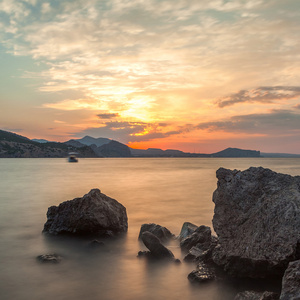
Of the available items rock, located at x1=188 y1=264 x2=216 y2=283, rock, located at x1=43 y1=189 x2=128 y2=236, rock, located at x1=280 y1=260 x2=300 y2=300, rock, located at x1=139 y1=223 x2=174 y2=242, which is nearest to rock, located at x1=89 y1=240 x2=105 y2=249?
rock, located at x1=43 y1=189 x2=128 y2=236

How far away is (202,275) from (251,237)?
1.83m

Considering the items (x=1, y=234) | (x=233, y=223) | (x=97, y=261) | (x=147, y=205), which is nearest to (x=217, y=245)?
(x=233, y=223)

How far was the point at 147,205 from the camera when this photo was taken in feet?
82.7

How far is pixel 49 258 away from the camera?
1058 cm

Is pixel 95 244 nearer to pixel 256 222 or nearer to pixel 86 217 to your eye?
pixel 86 217

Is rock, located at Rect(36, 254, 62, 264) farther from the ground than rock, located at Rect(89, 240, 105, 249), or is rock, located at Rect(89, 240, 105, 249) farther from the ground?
rock, located at Rect(89, 240, 105, 249)

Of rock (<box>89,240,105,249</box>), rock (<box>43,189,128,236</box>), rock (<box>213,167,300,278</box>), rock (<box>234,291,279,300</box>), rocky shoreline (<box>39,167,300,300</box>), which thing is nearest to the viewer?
rock (<box>234,291,279,300</box>)

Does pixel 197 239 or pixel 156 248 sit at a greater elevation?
pixel 197 239

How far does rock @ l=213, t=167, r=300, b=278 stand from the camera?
23.8 feet

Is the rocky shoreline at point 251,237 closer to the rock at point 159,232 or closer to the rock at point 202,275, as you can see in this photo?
the rock at point 202,275

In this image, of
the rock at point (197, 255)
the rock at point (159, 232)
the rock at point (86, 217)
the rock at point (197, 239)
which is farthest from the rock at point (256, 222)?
the rock at point (86, 217)

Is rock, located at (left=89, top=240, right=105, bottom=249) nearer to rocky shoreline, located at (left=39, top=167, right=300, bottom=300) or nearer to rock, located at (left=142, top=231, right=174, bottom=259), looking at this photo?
rocky shoreline, located at (left=39, top=167, right=300, bottom=300)

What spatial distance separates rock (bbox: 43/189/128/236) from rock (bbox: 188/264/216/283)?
17.0 ft

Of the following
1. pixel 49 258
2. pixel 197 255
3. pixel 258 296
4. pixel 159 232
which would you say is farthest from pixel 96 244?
pixel 258 296
